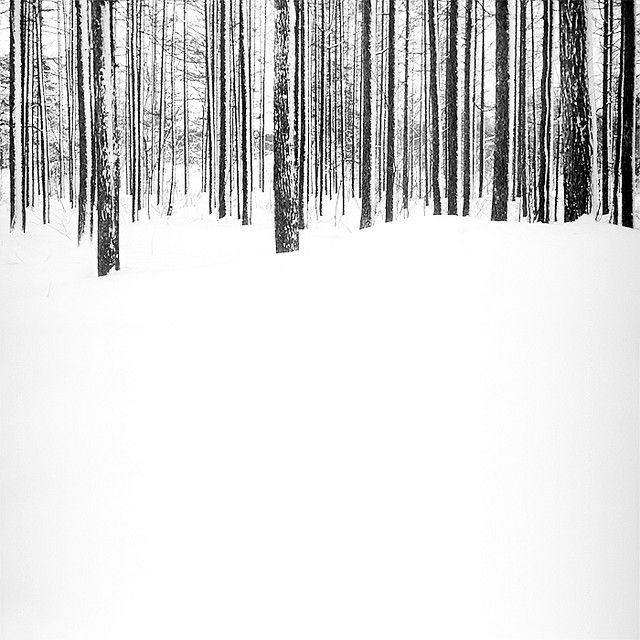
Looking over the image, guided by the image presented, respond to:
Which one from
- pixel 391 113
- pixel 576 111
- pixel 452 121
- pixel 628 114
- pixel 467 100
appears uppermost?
pixel 467 100

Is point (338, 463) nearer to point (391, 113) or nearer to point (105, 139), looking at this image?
point (105, 139)

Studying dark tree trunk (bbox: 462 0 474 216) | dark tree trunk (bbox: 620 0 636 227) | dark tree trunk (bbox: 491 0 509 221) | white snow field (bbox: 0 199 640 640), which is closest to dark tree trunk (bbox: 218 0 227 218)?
dark tree trunk (bbox: 462 0 474 216)

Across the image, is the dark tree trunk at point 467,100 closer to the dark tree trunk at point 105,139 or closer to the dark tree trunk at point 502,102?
the dark tree trunk at point 502,102

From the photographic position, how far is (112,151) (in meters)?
6.77

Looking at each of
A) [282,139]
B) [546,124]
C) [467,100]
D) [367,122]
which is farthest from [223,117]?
[282,139]

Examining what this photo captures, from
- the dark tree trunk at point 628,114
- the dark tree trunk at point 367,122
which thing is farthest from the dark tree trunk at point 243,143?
the dark tree trunk at point 628,114

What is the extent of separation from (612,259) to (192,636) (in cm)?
375

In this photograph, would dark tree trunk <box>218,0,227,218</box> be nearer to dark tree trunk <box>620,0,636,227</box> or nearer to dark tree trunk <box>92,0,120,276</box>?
dark tree trunk <box>92,0,120,276</box>

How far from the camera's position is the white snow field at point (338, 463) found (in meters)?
1.49

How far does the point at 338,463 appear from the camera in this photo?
2.11 metres

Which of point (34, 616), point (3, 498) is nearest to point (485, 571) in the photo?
point (34, 616)

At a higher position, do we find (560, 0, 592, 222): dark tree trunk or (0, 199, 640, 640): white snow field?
(560, 0, 592, 222): dark tree trunk

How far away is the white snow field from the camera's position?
1.49 metres

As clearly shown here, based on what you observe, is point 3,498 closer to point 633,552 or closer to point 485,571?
point 485,571
